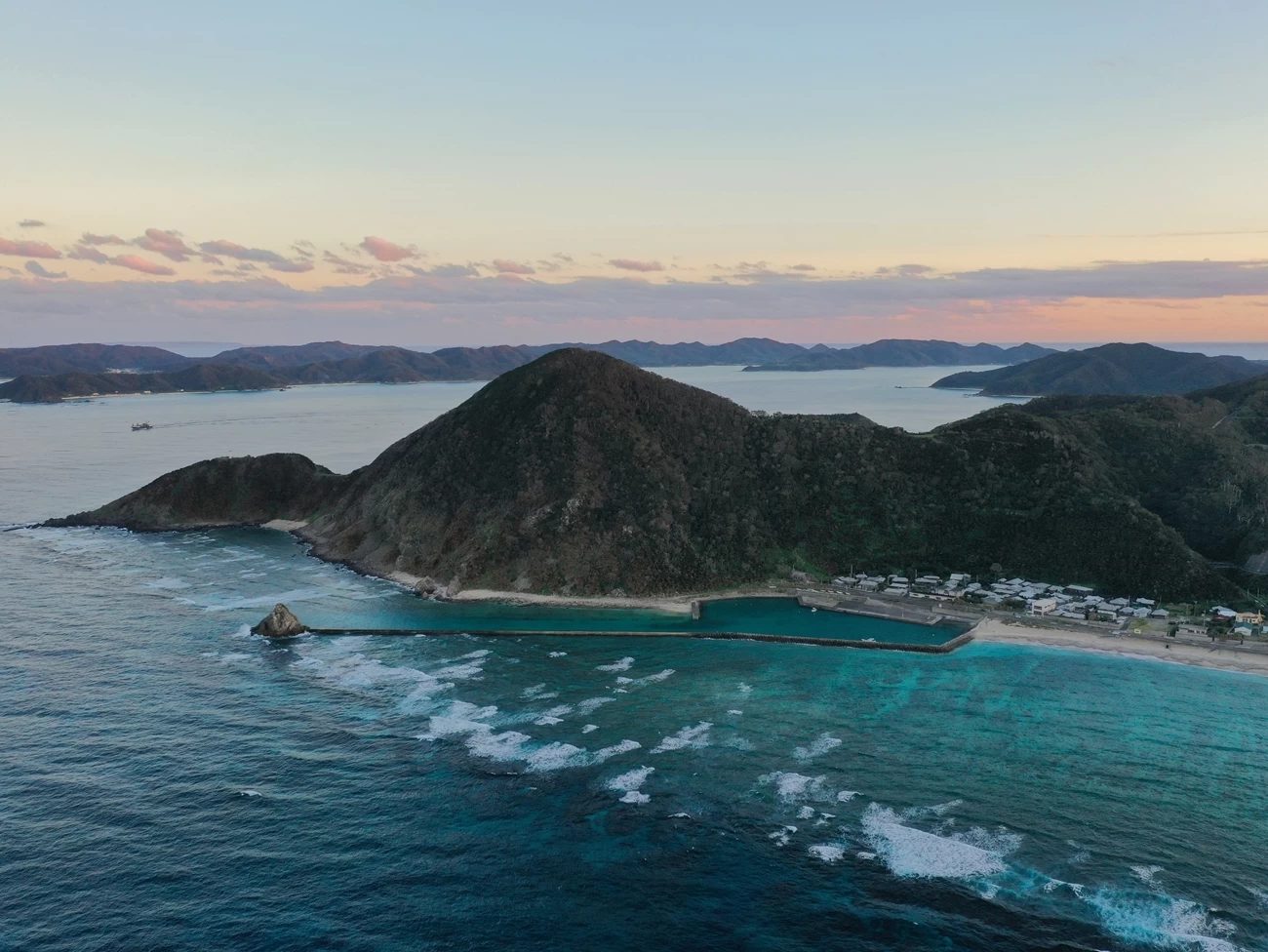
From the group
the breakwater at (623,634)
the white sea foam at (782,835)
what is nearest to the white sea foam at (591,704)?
the breakwater at (623,634)

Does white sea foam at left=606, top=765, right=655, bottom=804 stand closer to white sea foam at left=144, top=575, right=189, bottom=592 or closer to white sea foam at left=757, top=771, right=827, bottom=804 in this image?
white sea foam at left=757, top=771, right=827, bottom=804

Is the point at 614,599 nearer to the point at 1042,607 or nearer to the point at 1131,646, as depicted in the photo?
the point at 1042,607

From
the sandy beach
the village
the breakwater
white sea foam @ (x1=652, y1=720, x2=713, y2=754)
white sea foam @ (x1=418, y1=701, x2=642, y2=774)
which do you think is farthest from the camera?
the village

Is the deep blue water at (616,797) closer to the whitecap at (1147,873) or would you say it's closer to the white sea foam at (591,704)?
the whitecap at (1147,873)

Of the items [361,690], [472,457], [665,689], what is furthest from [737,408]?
[361,690]

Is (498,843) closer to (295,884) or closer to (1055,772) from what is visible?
(295,884)

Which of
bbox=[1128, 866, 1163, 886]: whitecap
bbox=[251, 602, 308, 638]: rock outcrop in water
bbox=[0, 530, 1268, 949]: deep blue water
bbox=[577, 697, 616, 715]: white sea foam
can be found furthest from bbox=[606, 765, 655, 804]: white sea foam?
bbox=[251, 602, 308, 638]: rock outcrop in water
